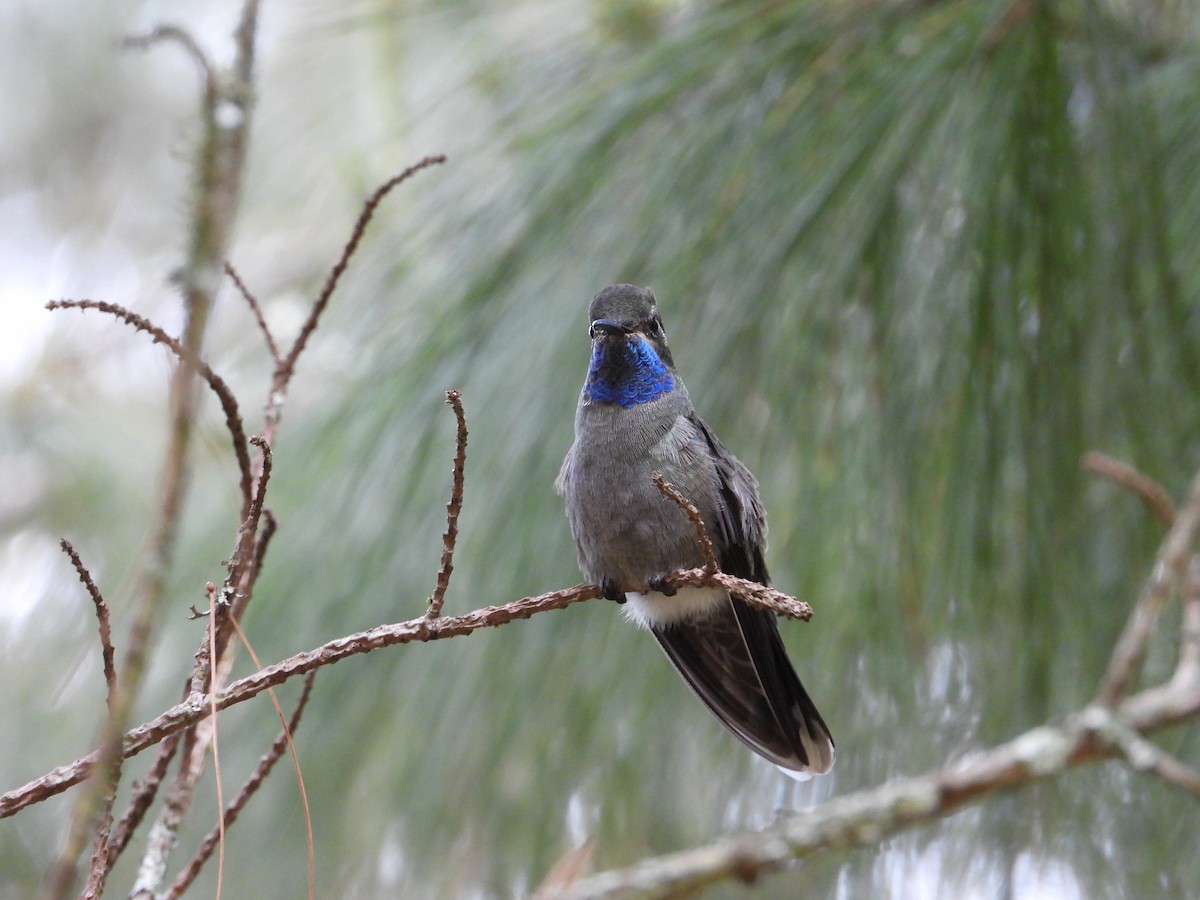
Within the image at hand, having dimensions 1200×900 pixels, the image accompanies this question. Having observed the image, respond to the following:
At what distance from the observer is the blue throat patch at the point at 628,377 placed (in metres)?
1.46

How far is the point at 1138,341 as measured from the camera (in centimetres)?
163

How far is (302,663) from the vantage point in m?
0.90

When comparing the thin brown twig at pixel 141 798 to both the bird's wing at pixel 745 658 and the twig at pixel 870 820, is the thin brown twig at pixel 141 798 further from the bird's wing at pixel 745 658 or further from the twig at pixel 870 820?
the bird's wing at pixel 745 658

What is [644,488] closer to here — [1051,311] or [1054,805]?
[1051,311]

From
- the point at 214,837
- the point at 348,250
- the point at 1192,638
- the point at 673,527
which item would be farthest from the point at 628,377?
the point at 1192,638

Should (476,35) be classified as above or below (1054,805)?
above

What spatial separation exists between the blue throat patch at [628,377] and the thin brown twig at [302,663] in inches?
16.7

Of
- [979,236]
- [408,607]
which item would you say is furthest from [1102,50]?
[408,607]

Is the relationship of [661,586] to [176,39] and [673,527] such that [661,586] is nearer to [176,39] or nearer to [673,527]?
[673,527]

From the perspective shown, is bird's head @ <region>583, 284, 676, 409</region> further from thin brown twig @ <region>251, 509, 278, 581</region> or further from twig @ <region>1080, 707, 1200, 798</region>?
twig @ <region>1080, 707, 1200, 798</region>

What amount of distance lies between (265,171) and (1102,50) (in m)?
3.04

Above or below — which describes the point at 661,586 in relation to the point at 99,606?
above

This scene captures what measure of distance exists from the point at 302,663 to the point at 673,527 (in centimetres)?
79

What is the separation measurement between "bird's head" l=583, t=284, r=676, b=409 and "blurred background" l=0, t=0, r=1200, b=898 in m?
0.17
